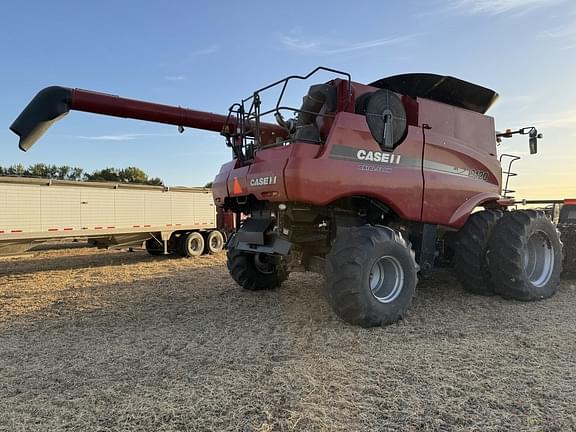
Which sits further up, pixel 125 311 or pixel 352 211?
pixel 352 211

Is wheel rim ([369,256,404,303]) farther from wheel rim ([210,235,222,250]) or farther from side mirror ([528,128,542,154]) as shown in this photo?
wheel rim ([210,235,222,250])

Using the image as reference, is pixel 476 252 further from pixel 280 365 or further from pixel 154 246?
pixel 154 246

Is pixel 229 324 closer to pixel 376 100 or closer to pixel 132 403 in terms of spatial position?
pixel 132 403

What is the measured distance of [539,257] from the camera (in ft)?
24.0

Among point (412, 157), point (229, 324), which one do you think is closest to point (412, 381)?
point (229, 324)

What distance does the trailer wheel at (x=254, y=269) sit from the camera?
298 inches

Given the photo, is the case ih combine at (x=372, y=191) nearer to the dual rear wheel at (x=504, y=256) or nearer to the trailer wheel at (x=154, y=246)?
the dual rear wheel at (x=504, y=256)

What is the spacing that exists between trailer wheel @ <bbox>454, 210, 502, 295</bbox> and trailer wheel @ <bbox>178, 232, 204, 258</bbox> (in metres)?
10.0

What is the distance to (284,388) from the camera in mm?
3549

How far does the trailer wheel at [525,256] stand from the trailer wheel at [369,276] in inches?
65.4

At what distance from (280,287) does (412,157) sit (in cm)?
336

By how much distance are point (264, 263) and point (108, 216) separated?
675cm

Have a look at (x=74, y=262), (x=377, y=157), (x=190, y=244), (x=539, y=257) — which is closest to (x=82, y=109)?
(x=377, y=157)

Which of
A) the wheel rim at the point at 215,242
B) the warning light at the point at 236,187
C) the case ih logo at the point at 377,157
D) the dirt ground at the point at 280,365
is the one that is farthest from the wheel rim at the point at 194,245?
the case ih logo at the point at 377,157
